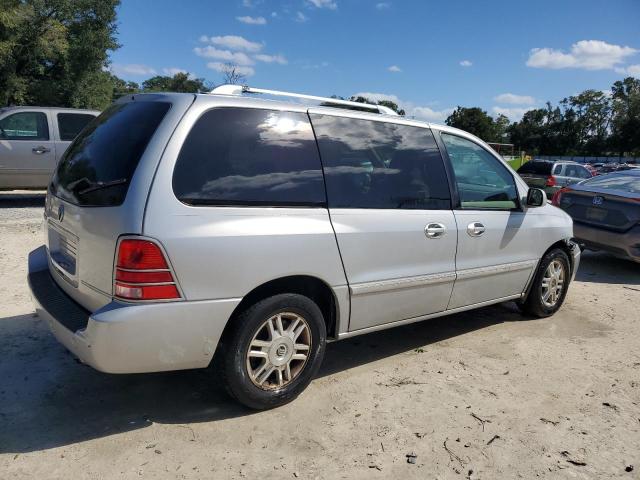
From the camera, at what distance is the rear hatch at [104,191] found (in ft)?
8.68

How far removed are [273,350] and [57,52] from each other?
1291 inches

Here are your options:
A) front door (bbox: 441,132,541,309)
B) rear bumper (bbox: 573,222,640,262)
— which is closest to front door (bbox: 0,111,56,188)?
front door (bbox: 441,132,541,309)

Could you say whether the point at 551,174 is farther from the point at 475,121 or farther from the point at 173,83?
the point at 475,121

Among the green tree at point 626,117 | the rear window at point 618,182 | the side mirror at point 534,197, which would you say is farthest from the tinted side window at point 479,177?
the green tree at point 626,117

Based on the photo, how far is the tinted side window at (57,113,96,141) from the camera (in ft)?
34.3

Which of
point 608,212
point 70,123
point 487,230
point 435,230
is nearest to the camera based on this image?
point 435,230

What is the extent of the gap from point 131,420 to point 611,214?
273 inches

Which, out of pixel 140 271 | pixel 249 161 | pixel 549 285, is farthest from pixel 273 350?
pixel 549 285

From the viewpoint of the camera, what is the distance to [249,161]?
297cm

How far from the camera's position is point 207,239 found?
2.70 meters

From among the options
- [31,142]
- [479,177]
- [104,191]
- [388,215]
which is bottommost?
[388,215]

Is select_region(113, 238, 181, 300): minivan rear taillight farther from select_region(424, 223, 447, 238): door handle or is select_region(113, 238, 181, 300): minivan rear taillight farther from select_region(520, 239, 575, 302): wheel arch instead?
select_region(520, 239, 575, 302): wheel arch

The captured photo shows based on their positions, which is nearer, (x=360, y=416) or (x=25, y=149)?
(x=360, y=416)

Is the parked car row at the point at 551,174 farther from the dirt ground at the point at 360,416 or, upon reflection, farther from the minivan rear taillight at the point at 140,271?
the minivan rear taillight at the point at 140,271
